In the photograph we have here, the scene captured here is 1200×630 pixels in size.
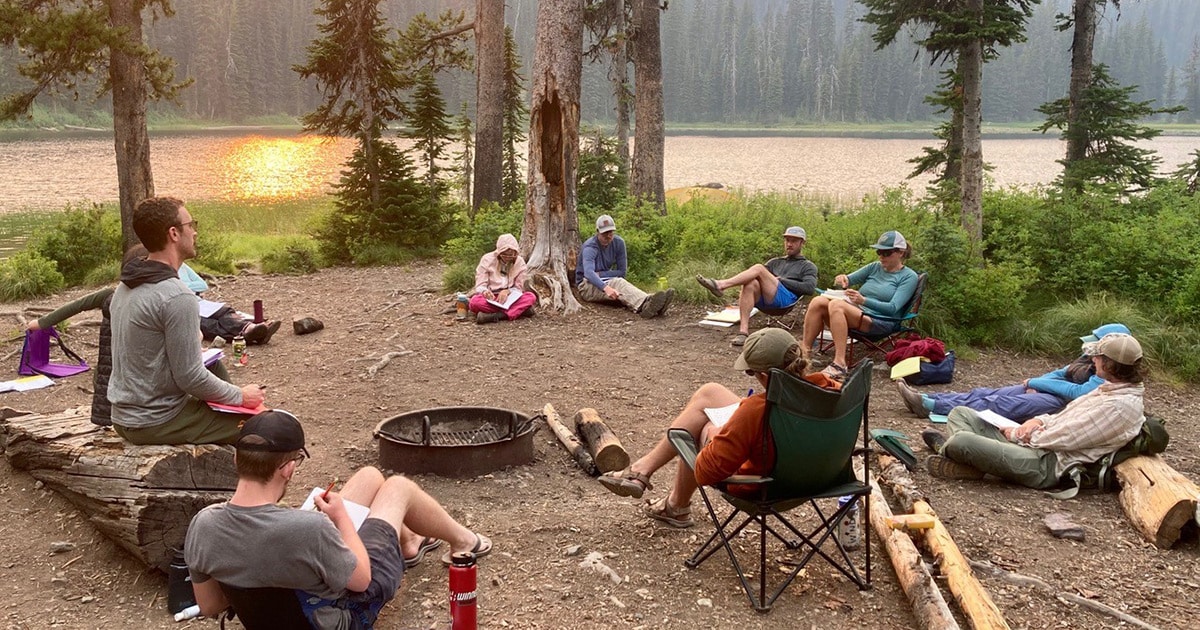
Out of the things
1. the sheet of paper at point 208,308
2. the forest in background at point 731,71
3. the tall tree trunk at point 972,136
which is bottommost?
the sheet of paper at point 208,308

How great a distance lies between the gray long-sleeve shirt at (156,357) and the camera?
4055 mm

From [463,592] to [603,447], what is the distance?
7.23 ft

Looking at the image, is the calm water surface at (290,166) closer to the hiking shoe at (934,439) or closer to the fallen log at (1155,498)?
the hiking shoe at (934,439)

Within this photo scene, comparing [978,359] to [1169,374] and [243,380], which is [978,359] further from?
[243,380]

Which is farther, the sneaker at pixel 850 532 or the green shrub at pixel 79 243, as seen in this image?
the green shrub at pixel 79 243

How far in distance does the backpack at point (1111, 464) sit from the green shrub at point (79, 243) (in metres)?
12.4

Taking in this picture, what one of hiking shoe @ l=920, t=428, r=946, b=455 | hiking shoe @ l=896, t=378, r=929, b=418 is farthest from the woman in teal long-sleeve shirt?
hiking shoe @ l=920, t=428, r=946, b=455

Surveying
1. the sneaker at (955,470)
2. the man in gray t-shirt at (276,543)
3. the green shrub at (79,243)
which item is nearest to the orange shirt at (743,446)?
the man in gray t-shirt at (276,543)

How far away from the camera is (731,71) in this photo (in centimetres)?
9356

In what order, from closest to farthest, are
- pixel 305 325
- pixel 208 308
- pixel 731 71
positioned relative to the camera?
1. pixel 208 308
2. pixel 305 325
3. pixel 731 71

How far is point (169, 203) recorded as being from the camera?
4.20m

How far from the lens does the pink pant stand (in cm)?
980

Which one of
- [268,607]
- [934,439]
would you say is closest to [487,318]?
[934,439]

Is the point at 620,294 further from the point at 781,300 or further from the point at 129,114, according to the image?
the point at 129,114
